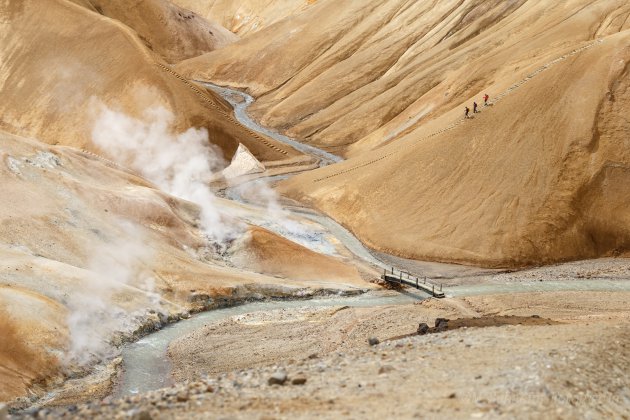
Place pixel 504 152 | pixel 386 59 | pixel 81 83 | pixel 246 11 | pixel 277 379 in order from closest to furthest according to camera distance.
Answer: pixel 277 379 → pixel 504 152 → pixel 81 83 → pixel 386 59 → pixel 246 11

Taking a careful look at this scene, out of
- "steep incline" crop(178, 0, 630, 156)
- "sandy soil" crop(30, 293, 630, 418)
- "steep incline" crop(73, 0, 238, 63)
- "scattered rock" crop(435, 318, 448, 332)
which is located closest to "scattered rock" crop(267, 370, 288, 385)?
"sandy soil" crop(30, 293, 630, 418)

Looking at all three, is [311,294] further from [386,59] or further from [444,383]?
[386,59]

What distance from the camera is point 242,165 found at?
60.6 m

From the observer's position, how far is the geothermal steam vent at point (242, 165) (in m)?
59.8

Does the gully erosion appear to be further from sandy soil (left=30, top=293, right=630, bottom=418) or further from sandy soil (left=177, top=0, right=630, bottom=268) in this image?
sandy soil (left=30, top=293, right=630, bottom=418)

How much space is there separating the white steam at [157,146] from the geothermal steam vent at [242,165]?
3.31 feet

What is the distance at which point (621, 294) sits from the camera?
116 ft

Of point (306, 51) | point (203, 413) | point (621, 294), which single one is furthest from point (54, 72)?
point (203, 413)

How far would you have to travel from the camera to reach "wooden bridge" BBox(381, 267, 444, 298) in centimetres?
3631

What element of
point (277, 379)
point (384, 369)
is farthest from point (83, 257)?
point (384, 369)

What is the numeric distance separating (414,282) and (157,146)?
2849cm

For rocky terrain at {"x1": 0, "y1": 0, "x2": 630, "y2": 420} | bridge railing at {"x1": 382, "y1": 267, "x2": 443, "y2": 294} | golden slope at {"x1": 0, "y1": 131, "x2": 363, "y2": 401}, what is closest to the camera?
rocky terrain at {"x1": 0, "y1": 0, "x2": 630, "y2": 420}

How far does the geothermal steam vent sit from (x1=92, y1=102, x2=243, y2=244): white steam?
1009 millimetres

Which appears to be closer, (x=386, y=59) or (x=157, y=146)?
(x=157, y=146)
